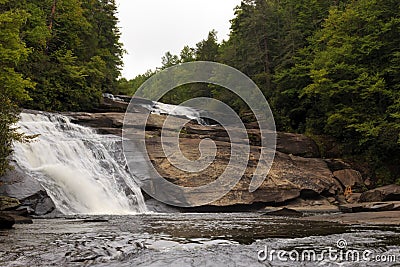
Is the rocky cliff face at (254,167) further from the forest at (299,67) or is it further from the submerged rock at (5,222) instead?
the submerged rock at (5,222)

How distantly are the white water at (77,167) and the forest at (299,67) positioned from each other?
2.59 metres

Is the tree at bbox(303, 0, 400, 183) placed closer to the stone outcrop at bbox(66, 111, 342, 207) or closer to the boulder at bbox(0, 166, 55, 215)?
the stone outcrop at bbox(66, 111, 342, 207)

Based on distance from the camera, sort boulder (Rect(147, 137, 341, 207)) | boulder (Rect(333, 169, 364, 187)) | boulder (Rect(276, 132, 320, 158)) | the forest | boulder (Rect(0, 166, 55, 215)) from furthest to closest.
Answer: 1. boulder (Rect(276, 132, 320, 158))
2. the forest
3. boulder (Rect(333, 169, 364, 187))
4. boulder (Rect(147, 137, 341, 207))
5. boulder (Rect(0, 166, 55, 215))

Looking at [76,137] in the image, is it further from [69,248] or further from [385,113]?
[385,113]

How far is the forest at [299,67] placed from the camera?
24.7 m

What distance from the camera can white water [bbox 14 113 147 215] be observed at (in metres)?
15.3

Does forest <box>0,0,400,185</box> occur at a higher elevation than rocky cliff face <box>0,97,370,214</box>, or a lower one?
higher

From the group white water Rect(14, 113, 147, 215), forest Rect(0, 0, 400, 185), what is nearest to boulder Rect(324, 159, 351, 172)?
forest Rect(0, 0, 400, 185)

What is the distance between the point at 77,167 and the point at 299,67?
19.5 metres

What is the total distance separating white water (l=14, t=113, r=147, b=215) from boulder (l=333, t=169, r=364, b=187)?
1171cm

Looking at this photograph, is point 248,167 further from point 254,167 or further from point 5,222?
point 5,222

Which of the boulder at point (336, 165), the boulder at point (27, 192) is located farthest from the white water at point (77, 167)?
the boulder at point (336, 165)

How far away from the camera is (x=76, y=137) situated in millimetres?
19875

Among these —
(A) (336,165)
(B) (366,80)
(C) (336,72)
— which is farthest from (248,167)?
(C) (336,72)
